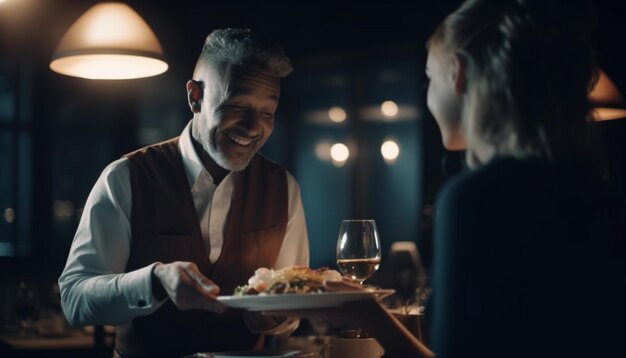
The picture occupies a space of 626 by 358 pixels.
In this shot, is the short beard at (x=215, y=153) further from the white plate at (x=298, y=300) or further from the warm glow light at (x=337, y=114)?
the warm glow light at (x=337, y=114)

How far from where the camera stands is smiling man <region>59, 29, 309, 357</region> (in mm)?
2373

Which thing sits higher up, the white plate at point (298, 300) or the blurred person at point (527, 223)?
the blurred person at point (527, 223)

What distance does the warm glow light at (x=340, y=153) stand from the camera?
8922mm

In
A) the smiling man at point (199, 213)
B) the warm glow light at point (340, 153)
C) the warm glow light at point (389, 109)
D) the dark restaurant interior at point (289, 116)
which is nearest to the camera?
the smiling man at point (199, 213)

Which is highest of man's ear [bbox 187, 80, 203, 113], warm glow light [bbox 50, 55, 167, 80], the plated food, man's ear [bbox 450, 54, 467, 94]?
warm glow light [bbox 50, 55, 167, 80]

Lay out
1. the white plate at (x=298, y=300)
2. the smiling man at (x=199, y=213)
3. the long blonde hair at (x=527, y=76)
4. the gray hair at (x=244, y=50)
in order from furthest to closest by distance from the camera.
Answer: the gray hair at (x=244, y=50), the smiling man at (x=199, y=213), the white plate at (x=298, y=300), the long blonde hair at (x=527, y=76)

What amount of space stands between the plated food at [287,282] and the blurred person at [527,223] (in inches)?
21.6

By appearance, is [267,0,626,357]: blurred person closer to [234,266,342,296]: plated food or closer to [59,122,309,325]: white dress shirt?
[234,266,342,296]: plated food

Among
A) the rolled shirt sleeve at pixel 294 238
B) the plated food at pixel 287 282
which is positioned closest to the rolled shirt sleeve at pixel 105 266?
the plated food at pixel 287 282

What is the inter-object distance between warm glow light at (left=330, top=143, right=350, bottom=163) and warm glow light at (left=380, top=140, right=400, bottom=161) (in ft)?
1.37

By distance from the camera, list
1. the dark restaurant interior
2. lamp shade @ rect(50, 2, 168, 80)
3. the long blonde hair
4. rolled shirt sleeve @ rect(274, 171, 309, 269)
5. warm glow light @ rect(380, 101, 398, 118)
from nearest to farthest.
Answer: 1. the long blonde hair
2. rolled shirt sleeve @ rect(274, 171, 309, 269)
3. lamp shade @ rect(50, 2, 168, 80)
4. the dark restaurant interior
5. warm glow light @ rect(380, 101, 398, 118)

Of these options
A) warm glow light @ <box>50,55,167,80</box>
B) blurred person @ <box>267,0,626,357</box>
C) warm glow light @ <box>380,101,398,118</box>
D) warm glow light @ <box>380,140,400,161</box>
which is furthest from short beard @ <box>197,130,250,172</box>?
warm glow light @ <box>380,101,398,118</box>

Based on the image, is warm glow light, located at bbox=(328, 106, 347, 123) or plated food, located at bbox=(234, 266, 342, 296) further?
warm glow light, located at bbox=(328, 106, 347, 123)

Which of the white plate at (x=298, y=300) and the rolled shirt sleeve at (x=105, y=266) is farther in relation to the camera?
the rolled shirt sleeve at (x=105, y=266)
